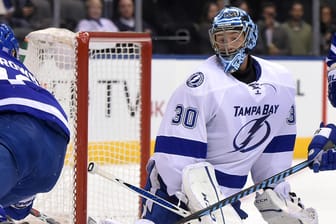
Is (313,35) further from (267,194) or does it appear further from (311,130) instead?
(267,194)

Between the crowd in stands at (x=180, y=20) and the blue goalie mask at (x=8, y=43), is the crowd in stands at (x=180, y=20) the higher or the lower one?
the lower one

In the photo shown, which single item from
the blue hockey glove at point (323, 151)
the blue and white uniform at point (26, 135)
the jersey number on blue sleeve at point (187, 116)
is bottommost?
the blue hockey glove at point (323, 151)

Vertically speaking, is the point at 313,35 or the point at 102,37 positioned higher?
the point at 102,37

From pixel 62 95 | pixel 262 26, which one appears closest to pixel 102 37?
Answer: pixel 62 95

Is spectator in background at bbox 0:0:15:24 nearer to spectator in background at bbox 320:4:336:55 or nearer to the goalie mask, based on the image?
spectator in background at bbox 320:4:336:55

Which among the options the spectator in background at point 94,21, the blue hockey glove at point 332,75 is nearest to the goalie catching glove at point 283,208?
the blue hockey glove at point 332,75

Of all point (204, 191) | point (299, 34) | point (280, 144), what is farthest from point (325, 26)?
point (204, 191)

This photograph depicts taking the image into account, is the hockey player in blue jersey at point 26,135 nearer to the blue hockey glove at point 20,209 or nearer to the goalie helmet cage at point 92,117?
the blue hockey glove at point 20,209

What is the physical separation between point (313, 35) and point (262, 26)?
0.41 m

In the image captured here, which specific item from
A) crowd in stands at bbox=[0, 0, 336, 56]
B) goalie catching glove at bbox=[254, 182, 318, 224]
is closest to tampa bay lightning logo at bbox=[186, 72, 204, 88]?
goalie catching glove at bbox=[254, 182, 318, 224]

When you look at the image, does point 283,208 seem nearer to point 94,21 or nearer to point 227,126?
point 227,126

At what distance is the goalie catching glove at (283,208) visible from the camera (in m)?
3.18

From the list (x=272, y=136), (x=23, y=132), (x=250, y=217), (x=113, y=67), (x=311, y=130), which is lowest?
(x=311, y=130)

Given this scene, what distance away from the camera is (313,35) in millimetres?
7676
